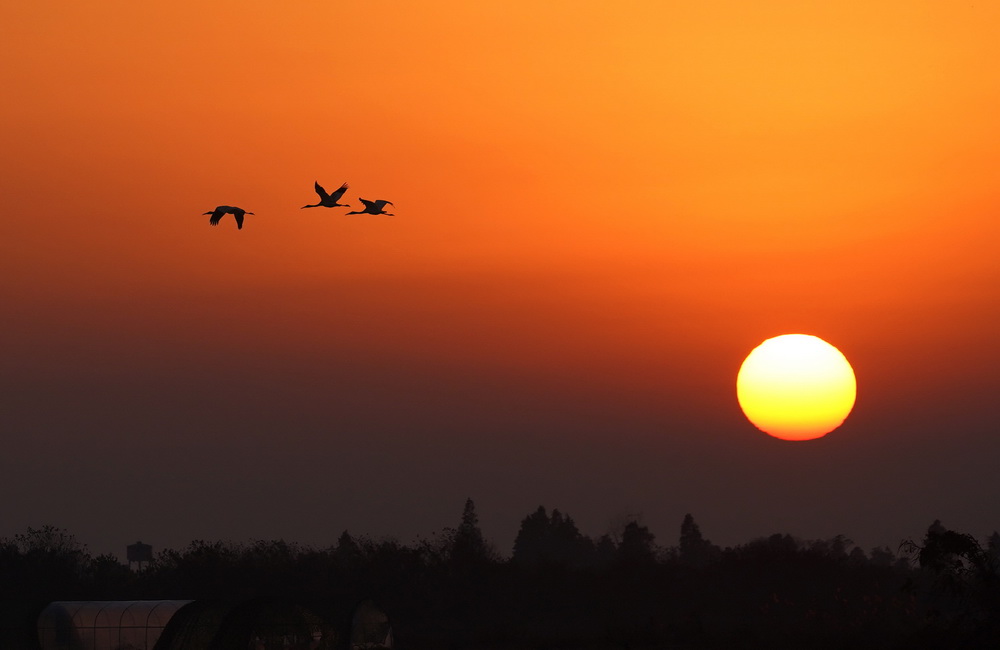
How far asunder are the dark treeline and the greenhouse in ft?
8.20

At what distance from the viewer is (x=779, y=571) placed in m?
64.9

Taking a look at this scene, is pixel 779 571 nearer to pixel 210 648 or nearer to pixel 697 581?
pixel 697 581

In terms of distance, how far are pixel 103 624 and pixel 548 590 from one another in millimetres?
28562

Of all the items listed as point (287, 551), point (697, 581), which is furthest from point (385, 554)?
point (697, 581)

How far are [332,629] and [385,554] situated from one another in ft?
118

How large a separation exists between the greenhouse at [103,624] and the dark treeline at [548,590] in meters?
2.50

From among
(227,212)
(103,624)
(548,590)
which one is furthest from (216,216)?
(548,590)

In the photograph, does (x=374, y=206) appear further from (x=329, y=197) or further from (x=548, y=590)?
(x=548, y=590)

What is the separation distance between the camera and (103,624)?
1811 inches

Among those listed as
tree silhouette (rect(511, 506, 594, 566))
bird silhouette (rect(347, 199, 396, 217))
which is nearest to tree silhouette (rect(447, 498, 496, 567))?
bird silhouette (rect(347, 199, 396, 217))

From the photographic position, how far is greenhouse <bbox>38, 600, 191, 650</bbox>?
4550cm

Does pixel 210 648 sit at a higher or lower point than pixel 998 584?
lower

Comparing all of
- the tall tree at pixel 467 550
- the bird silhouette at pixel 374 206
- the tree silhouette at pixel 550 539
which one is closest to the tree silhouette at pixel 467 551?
the tall tree at pixel 467 550

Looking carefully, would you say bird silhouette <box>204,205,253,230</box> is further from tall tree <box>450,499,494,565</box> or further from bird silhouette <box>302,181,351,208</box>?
tall tree <box>450,499,494,565</box>
